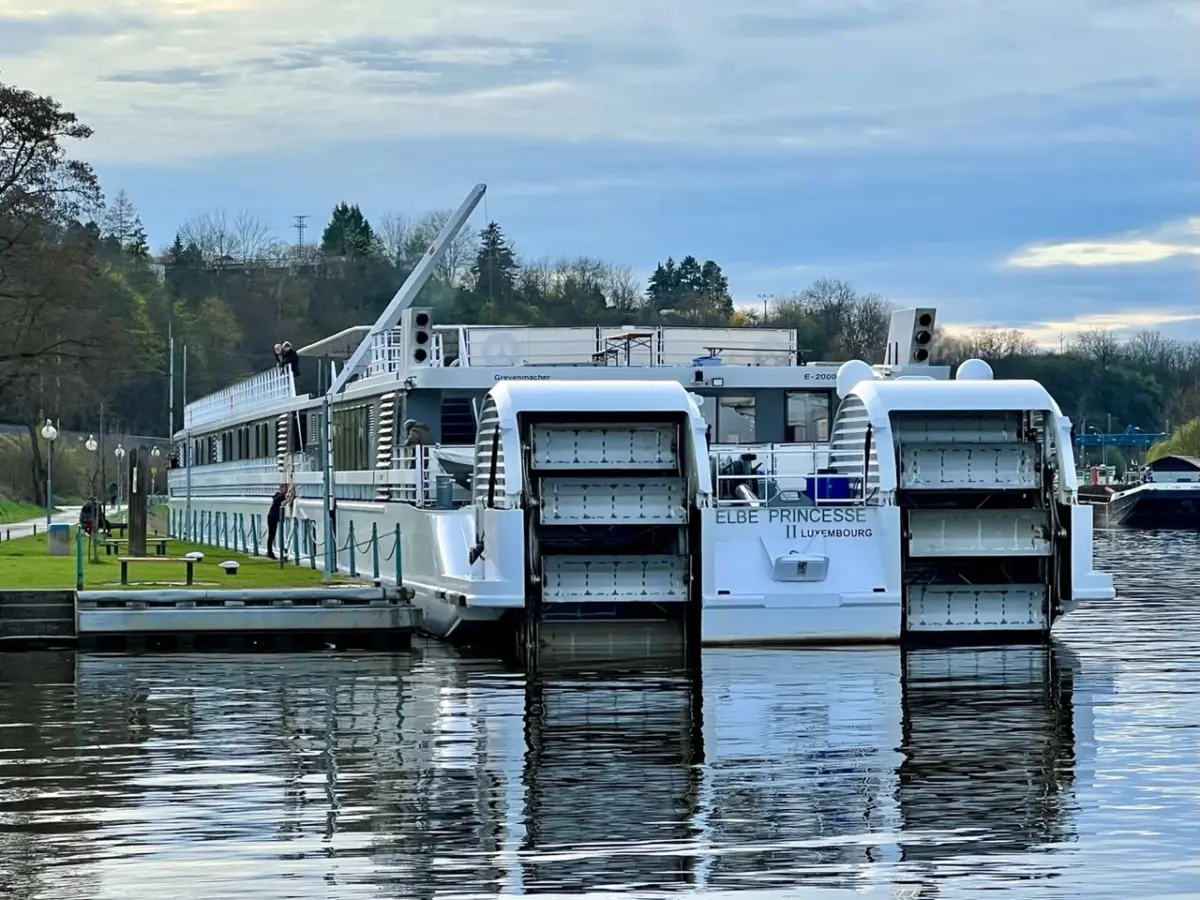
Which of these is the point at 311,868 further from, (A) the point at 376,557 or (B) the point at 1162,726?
(A) the point at 376,557

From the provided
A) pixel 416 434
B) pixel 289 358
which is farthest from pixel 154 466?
pixel 416 434

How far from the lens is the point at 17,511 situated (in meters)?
86.9

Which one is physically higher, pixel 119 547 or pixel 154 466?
pixel 154 466

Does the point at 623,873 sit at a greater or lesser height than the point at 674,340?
lesser

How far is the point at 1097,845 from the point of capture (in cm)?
1488

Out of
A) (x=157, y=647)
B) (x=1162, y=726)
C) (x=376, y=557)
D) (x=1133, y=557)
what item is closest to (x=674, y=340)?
(x=376, y=557)

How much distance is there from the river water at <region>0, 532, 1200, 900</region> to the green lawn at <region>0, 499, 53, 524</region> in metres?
54.8

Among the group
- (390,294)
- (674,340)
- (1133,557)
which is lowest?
(1133,557)

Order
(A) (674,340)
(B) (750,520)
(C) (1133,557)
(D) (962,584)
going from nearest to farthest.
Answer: (B) (750,520)
(D) (962,584)
(A) (674,340)
(C) (1133,557)

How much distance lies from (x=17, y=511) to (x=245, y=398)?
97.9 feet

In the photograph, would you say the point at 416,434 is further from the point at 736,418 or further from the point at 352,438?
the point at 352,438

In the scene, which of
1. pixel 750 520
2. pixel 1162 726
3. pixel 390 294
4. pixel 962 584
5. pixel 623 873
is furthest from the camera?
pixel 390 294

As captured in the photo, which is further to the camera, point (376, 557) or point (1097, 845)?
point (376, 557)

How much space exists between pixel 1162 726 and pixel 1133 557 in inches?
1787
